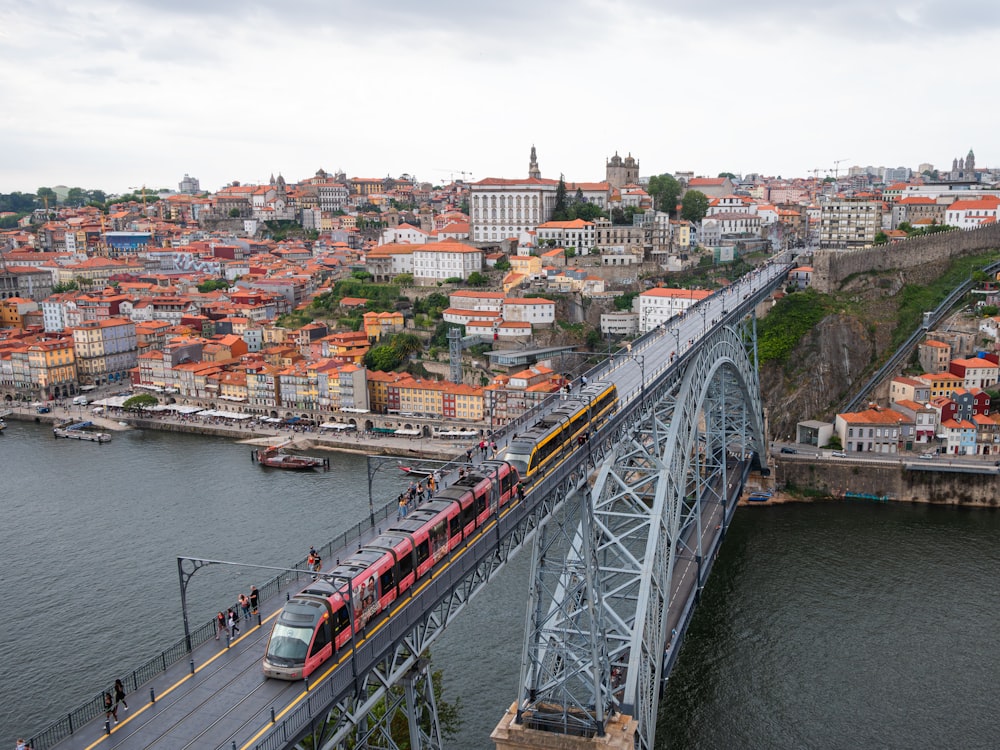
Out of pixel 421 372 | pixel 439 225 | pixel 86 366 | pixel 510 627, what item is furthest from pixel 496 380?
pixel 439 225

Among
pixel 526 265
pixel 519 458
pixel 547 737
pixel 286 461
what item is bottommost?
pixel 286 461

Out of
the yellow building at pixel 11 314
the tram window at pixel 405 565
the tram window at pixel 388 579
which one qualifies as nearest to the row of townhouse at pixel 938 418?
the tram window at pixel 405 565

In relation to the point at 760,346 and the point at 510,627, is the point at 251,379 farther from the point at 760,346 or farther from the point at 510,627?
the point at 510,627

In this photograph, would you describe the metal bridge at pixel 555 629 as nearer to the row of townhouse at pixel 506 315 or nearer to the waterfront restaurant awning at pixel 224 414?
the row of townhouse at pixel 506 315

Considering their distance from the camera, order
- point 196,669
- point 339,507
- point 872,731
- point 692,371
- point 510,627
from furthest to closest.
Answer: point 339,507 < point 510,627 < point 692,371 < point 872,731 < point 196,669

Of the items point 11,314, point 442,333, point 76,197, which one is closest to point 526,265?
point 442,333

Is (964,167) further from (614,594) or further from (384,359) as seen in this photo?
(614,594)
